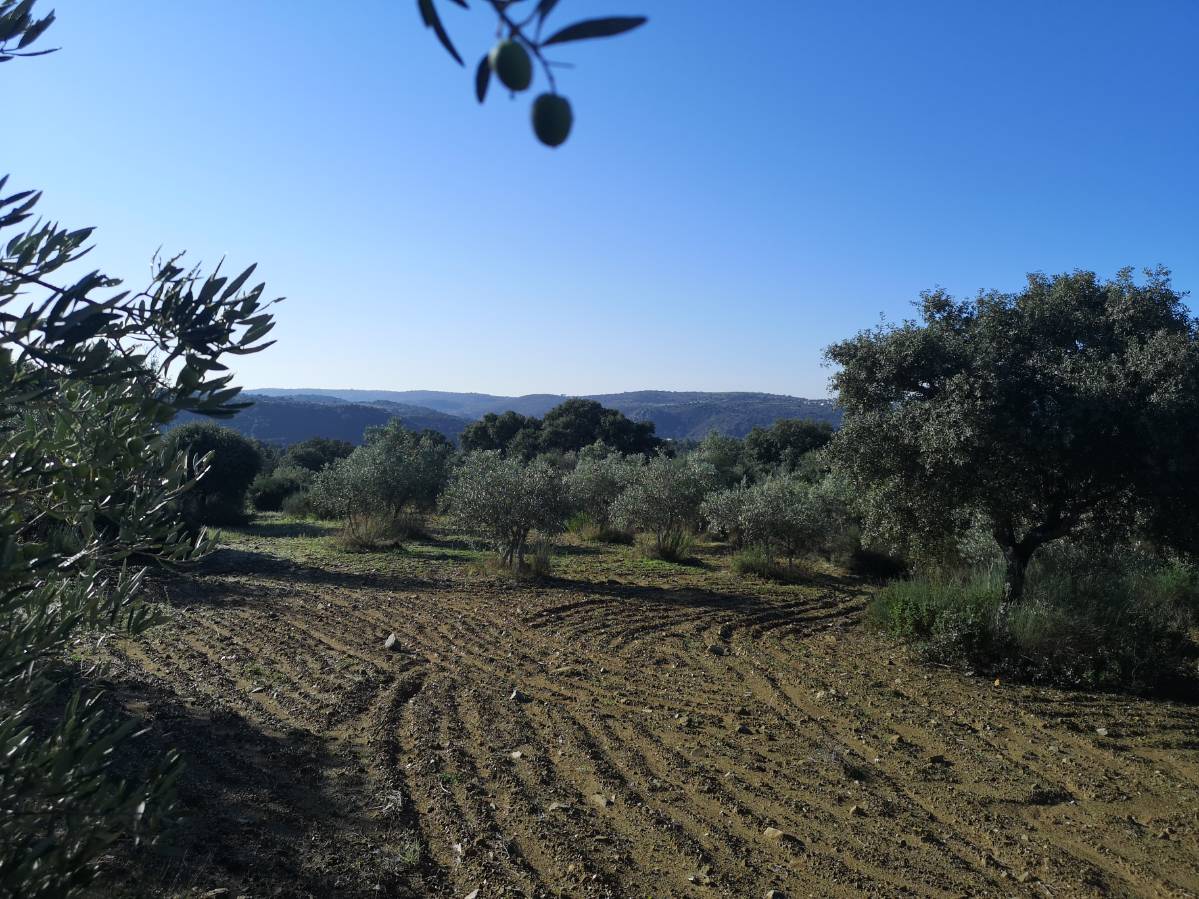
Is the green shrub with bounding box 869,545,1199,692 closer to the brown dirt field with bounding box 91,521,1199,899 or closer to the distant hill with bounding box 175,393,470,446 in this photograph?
the brown dirt field with bounding box 91,521,1199,899

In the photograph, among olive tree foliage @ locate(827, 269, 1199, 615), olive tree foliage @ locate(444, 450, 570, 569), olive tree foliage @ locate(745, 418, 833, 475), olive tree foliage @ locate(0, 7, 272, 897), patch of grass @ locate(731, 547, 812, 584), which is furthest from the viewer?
olive tree foliage @ locate(745, 418, 833, 475)

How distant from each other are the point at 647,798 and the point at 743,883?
1041 mm

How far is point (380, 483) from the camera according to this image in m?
17.7

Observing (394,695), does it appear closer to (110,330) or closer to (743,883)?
(743,883)

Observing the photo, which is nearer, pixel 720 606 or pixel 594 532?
pixel 720 606

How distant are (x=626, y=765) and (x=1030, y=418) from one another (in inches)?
233

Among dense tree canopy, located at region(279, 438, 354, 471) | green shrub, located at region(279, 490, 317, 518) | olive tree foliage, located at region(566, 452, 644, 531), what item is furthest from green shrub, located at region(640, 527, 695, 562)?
dense tree canopy, located at region(279, 438, 354, 471)

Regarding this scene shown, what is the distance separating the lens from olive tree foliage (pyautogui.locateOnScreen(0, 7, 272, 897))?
6.28 feet

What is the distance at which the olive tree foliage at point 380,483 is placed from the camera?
17297mm

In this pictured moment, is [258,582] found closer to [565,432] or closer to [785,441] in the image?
[785,441]

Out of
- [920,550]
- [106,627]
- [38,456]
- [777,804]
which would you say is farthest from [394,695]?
[920,550]

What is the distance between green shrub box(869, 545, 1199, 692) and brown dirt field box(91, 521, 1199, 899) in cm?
41

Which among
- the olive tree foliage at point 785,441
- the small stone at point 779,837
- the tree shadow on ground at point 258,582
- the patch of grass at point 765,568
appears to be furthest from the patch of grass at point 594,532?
the small stone at point 779,837

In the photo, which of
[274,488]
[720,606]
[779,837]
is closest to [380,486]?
[720,606]
